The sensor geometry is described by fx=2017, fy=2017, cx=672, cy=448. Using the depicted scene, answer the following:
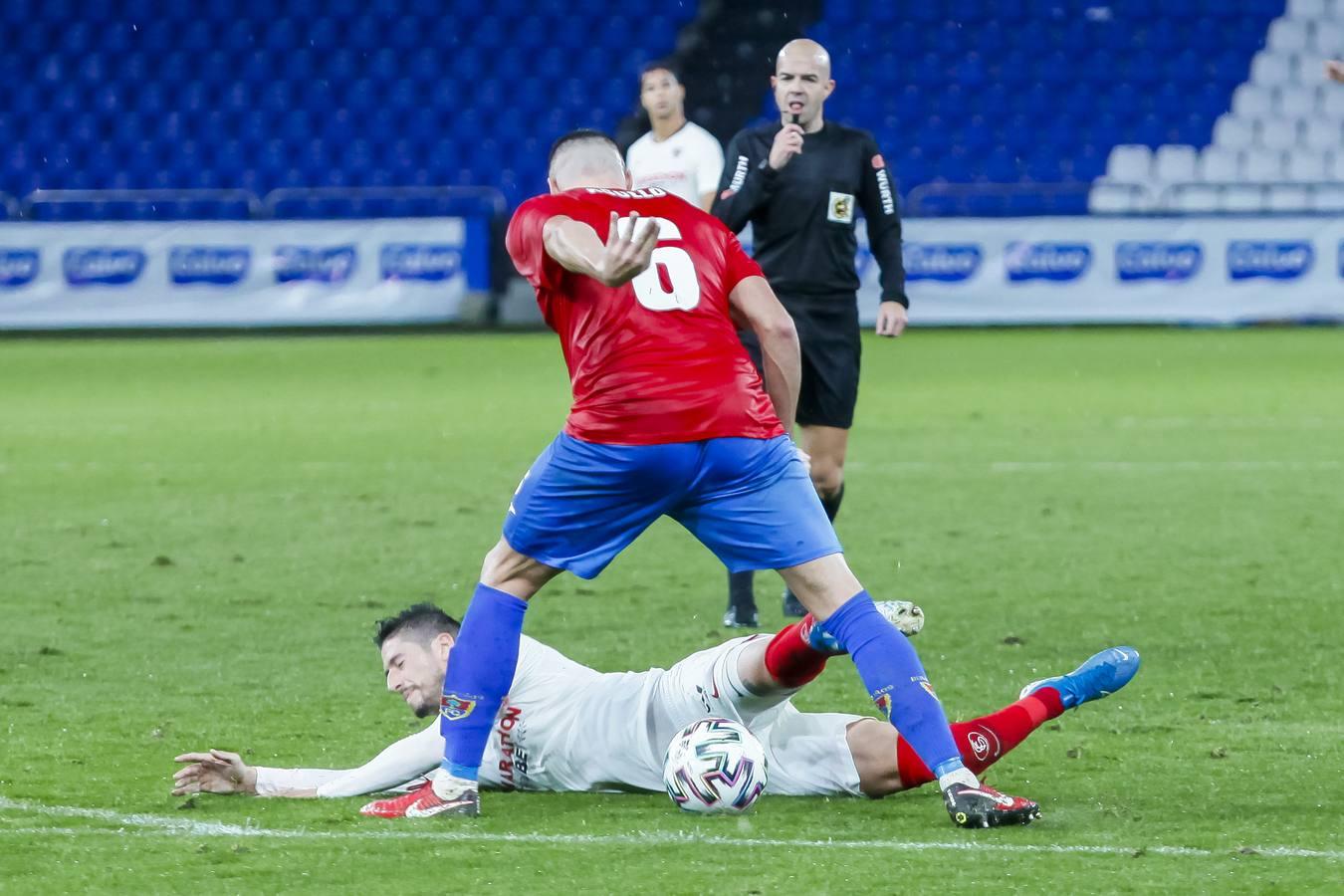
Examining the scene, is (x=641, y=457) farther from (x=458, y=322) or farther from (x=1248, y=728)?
(x=458, y=322)

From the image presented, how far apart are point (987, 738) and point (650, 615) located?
116 inches

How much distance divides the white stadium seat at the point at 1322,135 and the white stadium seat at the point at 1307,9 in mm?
1561

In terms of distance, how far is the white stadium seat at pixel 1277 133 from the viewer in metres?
25.4

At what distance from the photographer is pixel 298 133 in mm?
25484

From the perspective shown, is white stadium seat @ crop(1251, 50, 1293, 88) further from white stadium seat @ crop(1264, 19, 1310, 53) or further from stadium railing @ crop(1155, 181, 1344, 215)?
stadium railing @ crop(1155, 181, 1344, 215)

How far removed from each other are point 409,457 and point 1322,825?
868cm

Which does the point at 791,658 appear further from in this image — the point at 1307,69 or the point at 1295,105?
the point at 1307,69

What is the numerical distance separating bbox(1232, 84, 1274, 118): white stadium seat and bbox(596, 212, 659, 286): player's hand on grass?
2309cm

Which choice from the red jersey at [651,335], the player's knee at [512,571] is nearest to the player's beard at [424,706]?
the player's knee at [512,571]

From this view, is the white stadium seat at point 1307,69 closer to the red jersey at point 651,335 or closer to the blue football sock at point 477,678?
the red jersey at point 651,335

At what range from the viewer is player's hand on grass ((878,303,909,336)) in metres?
6.96

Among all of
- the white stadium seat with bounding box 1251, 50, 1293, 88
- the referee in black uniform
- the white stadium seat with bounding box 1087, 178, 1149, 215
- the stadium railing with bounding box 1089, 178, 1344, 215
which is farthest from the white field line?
the white stadium seat with bounding box 1251, 50, 1293, 88

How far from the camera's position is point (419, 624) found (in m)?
4.91

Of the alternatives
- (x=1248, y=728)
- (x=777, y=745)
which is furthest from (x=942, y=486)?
(x=777, y=745)
